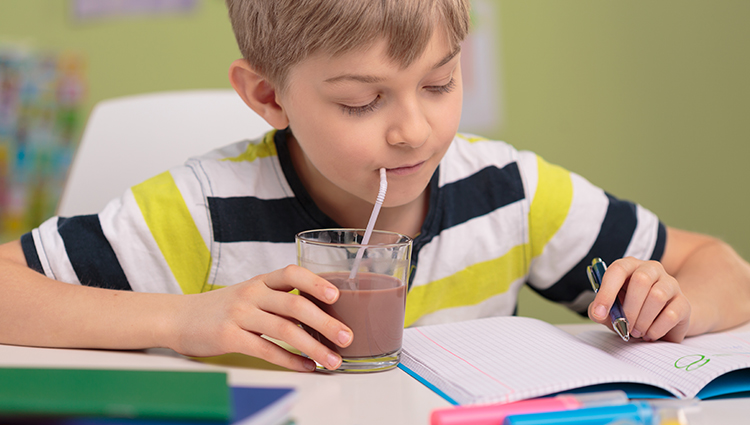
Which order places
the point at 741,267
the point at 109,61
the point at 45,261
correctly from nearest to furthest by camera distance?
the point at 45,261 < the point at 741,267 < the point at 109,61

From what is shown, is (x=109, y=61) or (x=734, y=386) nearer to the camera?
(x=734, y=386)

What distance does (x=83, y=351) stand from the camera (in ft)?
1.98

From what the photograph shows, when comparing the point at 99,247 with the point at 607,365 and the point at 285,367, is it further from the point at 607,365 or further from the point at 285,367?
the point at 607,365

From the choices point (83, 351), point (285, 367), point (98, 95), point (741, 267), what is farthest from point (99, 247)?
point (98, 95)

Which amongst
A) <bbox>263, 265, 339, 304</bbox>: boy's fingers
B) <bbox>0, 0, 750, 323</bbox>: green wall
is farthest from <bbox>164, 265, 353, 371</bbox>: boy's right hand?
<bbox>0, 0, 750, 323</bbox>: green wall

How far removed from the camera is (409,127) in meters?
0.62

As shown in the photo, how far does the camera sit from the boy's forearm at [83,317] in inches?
23.6

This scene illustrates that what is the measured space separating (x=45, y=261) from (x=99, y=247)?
0.06m

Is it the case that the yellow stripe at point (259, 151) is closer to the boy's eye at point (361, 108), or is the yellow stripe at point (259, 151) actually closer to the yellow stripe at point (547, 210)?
the boy's eye at point (361, 108)

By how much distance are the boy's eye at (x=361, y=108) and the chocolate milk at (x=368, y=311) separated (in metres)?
0.19

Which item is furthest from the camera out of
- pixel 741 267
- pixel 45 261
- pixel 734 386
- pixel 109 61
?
pixel 109 61

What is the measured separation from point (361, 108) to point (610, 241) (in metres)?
0.44

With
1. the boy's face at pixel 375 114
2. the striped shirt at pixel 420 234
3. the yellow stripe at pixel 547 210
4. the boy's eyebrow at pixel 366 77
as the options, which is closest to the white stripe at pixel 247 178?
the striped shirt at pixel 420 234

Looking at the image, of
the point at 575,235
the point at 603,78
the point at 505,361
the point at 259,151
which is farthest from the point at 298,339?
the point at 603,78
